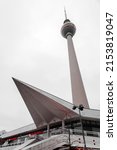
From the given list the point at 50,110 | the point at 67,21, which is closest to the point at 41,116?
the point at 50,110

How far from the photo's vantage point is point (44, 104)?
2827 cm

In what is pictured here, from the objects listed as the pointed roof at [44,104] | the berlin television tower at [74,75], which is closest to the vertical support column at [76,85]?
the berlin television tower at [74,75]

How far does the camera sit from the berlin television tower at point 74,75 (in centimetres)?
3815

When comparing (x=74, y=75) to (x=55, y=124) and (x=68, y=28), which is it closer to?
(x=55, y=124)

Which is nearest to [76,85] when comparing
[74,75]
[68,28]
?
[74,75]

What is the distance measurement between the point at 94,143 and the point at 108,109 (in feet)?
49.5

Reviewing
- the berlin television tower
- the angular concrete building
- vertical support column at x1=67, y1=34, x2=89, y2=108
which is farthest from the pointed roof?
vertical support column at x1=67, y1=34, x2=89, y2=108

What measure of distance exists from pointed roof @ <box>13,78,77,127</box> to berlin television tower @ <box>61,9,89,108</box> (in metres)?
9.08

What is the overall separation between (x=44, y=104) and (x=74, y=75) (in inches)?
682

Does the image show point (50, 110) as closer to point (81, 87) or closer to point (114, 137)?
point (81, 87)

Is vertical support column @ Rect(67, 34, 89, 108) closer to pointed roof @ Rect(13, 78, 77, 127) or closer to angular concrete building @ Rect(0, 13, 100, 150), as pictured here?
angular concrete building @ Rect(0, 13, 100, 150)

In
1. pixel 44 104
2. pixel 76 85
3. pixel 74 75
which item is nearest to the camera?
pixel 44 104

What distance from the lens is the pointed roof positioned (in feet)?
86.3

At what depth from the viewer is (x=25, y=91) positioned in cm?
2841
